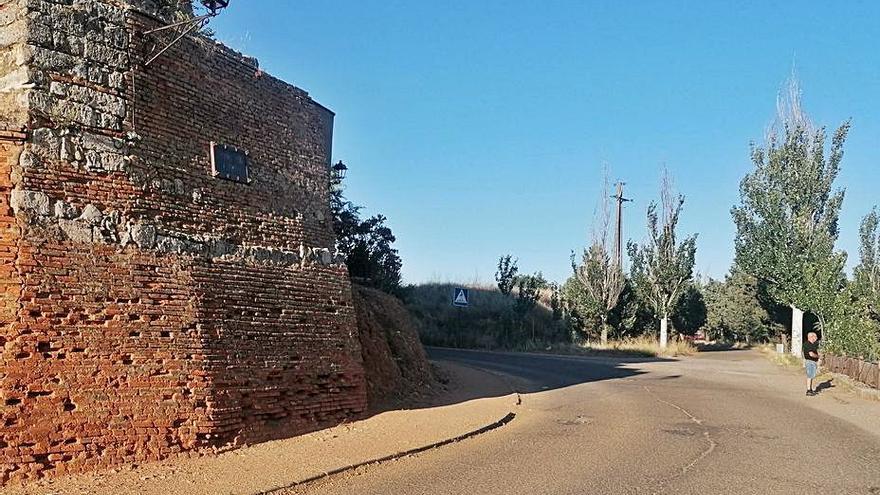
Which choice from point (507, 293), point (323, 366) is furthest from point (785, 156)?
point (323, 366)

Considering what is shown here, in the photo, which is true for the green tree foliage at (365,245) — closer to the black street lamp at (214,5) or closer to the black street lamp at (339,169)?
the black street lamp at (339,169)

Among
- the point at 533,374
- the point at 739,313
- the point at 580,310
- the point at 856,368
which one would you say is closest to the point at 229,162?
the point at 533,374

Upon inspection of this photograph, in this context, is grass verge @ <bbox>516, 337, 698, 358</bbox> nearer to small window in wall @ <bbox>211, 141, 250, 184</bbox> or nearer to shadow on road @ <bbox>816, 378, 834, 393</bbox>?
shadow on road @ <bbox>816, 378, 834, 393</bbox>

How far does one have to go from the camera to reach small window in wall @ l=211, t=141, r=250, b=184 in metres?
9.79

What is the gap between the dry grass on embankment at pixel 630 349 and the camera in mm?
35844

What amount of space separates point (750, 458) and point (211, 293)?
7.29 metres

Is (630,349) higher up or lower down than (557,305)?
lower down

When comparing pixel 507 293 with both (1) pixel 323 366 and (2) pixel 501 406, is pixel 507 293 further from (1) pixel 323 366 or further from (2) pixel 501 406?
(1) pixel 323 366

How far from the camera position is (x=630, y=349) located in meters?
36.7

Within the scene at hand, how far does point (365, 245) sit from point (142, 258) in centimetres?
1667

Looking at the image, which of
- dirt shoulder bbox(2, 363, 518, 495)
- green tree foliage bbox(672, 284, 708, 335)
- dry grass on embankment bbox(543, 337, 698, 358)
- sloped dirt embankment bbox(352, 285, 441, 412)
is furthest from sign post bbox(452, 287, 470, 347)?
dirt shoulder bbox(2, 363, 518, 495)

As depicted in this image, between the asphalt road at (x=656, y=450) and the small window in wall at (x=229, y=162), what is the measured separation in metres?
4.37

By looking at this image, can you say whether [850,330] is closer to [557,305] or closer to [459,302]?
[459,302]

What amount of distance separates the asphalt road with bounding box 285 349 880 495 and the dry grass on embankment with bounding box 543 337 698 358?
17.7 meters
